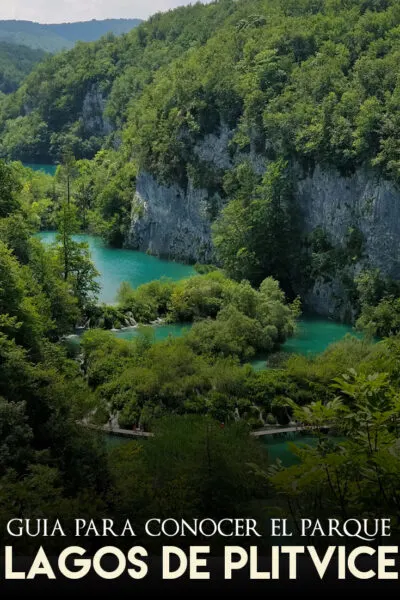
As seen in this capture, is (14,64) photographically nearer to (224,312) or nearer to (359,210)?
(359,210)

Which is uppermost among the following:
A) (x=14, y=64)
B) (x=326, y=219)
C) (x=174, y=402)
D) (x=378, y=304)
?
(x=14, y=64)

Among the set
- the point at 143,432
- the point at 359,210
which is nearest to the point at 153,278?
the point at 359,210

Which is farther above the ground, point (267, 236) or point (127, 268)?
point (267, 236)

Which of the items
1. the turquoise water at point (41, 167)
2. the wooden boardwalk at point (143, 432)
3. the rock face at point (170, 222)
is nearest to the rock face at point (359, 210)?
the rock face at point (170, 222)

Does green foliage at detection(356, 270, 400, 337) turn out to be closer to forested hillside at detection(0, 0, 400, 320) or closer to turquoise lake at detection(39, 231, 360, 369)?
forested hillside at detection(0, 0, 400, 320)

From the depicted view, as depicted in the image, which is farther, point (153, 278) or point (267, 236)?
point (153, 278)

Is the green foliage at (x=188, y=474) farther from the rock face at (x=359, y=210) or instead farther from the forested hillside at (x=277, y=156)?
the forested hillside at (x=277, y=156)
